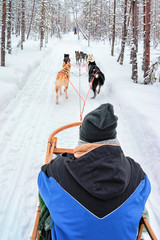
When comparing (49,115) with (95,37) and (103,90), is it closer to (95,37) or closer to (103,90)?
(103,90)

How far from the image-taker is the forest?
29.0ft

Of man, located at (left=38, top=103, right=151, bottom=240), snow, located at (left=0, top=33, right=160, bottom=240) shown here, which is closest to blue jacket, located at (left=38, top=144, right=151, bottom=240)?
man, located at (left=38, top=103, right=151, bottom=240)

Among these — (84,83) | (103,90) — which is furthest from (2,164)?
(84,83)

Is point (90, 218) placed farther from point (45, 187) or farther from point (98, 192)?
point (45, 187)

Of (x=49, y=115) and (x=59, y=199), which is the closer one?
(x=59, y=199)

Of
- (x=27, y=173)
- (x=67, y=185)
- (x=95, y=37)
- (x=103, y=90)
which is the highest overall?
(x=95, y=37)

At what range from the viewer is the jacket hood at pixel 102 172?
1030 mm

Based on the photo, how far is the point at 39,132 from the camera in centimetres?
474

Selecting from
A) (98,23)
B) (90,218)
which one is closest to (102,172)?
(90,218)

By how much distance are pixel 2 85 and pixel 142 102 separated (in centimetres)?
549

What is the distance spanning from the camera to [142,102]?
6219 mm

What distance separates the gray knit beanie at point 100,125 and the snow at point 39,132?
6.25 feet

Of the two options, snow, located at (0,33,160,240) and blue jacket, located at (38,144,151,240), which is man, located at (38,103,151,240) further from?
snow, located at (0,33,160,240)

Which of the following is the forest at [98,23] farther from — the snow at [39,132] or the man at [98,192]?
the man at [98,192]
